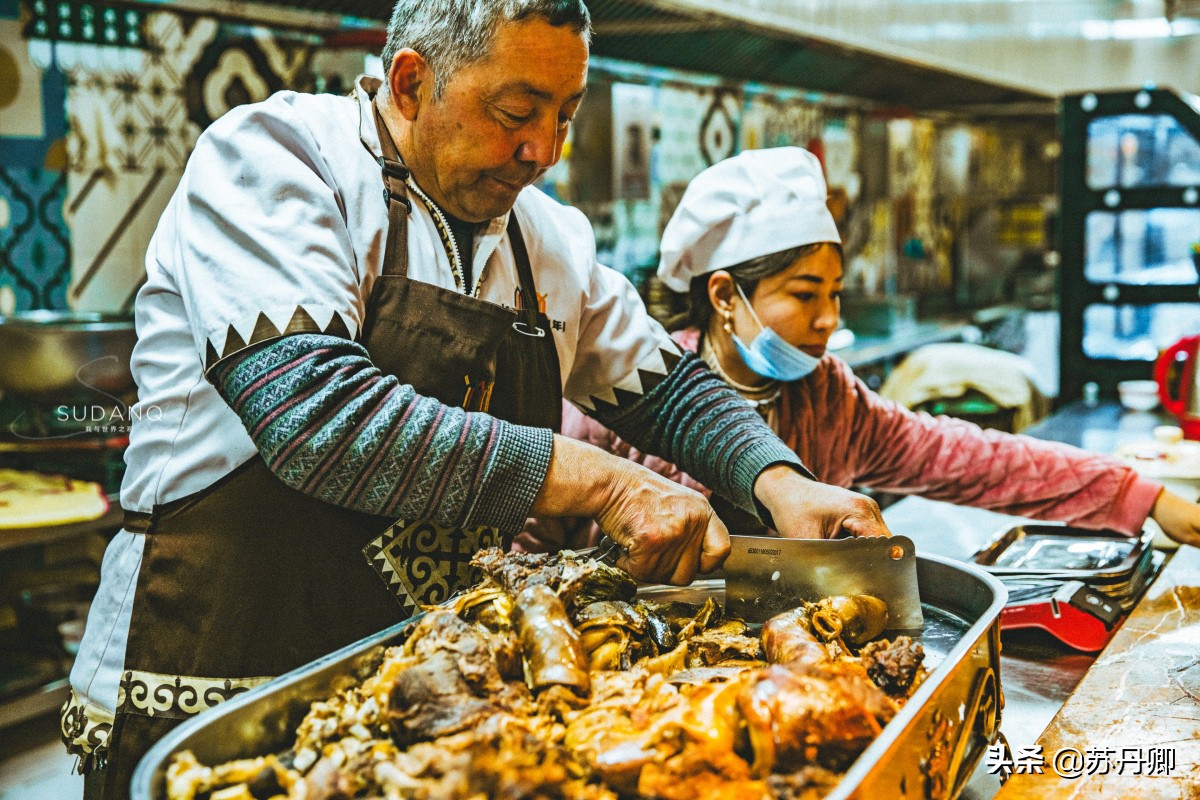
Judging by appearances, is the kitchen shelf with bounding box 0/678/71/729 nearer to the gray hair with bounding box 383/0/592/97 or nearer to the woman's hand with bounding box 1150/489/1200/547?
the gray hair with bounding box 383/0/592/97

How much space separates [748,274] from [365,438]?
50.2 inches

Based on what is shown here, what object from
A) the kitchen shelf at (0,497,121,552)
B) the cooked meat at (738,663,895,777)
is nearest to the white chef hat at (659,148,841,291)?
the cooked meat at (738,663,895,777)

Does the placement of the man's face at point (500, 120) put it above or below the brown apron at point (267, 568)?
above

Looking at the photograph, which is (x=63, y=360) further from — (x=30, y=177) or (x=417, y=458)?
(x=417, y=458)

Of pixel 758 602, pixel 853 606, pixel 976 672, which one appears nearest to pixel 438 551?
pixel 758 602

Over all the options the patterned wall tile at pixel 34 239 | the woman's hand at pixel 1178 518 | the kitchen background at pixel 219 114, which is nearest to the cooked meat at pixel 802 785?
the woman's hand at pixel 1178 518

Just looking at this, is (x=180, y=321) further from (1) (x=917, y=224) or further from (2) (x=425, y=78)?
(1) (x=917, y=224)

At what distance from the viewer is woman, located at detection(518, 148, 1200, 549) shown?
230 centimetres

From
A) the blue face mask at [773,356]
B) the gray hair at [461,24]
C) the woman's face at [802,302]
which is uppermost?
the gray hair at [461,24]

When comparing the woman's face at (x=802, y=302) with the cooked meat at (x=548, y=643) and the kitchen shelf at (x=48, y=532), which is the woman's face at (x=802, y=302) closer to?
the cooked meat at (x=548, y=643)

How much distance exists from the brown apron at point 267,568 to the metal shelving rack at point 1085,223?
4142mm

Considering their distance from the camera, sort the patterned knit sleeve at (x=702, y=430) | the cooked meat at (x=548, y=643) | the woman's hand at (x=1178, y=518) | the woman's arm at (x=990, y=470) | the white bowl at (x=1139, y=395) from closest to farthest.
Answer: the cooked meat at (x=548, y=643)
the patterned knit sleeve at (x=702, y=430)
the woman's hand at (x=1178, y=518)
the woman's arm at (x=990, y=470)
the white bowl at (x=1139, y=395)

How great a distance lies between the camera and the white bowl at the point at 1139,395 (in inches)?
176

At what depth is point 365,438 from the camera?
1.26m
